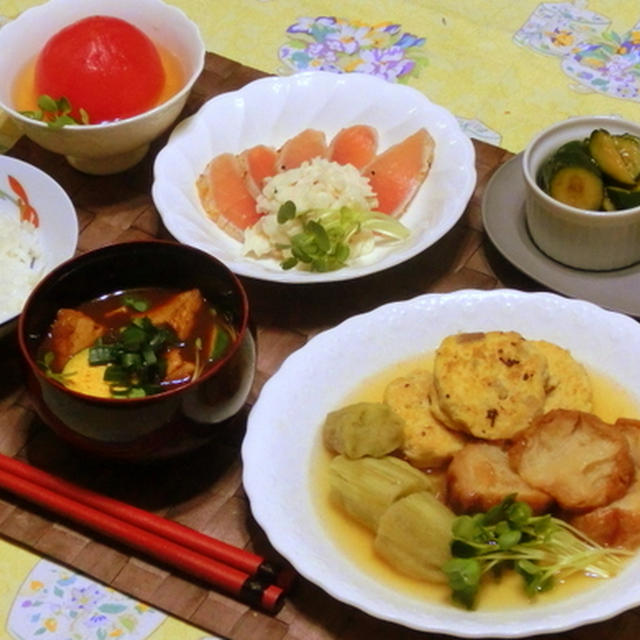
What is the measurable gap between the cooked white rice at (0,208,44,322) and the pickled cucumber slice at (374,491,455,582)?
657 millimetres

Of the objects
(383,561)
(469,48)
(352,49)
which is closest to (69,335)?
(383,561)

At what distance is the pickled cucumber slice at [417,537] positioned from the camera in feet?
4.11

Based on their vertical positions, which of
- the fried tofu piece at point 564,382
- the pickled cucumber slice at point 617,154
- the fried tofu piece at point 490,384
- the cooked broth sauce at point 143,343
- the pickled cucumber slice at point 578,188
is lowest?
the cooked broth sauce at point 143,343

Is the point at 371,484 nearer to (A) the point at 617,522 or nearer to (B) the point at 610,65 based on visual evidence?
(A) the point at 617,522

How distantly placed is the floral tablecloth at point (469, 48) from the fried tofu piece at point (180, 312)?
2.38 ft

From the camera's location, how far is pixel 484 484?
50.6 inches

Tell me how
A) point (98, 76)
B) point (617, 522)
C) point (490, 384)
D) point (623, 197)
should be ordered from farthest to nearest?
point (98, 76), point (623, 197), point (490, 384), point (617, 522)

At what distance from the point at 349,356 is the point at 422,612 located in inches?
16.9

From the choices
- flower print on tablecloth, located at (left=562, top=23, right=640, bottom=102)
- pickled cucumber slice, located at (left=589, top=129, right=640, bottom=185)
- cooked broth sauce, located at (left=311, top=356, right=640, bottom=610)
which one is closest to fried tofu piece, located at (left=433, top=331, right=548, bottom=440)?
cooked broth sauce, located at (left=311, top=356, right=640, bottom=610)

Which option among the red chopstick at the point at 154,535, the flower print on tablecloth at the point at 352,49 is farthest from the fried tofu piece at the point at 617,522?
the flower print on tablecloth at the point at 352,49

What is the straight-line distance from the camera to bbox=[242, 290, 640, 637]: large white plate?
120 cm

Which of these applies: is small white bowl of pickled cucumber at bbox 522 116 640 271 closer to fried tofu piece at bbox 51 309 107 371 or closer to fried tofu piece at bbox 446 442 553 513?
fried tofu piece at bbox 446 442 553 513

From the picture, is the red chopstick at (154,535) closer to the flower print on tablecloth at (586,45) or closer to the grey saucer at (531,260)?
the grey saucer at (531,260)

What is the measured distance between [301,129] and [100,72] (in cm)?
37
